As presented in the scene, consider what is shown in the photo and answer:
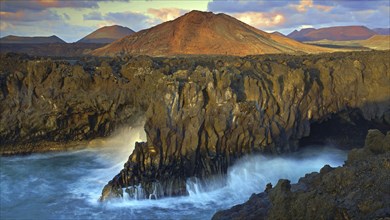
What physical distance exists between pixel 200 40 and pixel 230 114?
1030 inches

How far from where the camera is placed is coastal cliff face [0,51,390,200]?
16.2 metres

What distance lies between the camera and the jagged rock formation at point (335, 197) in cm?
605

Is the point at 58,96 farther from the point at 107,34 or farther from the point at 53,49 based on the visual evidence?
the point at 107,34

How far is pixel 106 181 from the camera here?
17.2m

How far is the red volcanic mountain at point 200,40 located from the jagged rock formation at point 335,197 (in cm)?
3234

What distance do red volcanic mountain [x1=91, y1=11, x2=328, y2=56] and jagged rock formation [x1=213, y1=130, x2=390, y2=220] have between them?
32343 millimetres

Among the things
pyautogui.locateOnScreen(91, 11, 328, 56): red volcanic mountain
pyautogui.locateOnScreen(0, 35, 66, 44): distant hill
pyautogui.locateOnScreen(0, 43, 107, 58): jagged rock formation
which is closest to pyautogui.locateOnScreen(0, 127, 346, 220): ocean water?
pyautogui.locateOnScreen(91, 11, 328, 56): red volcanic mountain

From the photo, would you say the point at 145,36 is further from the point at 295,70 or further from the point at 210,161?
the point at 210,161

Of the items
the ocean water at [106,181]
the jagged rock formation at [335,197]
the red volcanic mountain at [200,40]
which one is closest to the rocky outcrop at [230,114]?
the ocean water at [106,181]

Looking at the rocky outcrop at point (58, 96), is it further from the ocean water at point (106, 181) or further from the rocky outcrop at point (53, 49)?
the rocky outcrop at point (53, 49)

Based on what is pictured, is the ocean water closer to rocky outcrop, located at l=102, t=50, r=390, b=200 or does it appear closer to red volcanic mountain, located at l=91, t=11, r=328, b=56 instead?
rocky outcrop, located at l=102, t=50, r=390, b=200

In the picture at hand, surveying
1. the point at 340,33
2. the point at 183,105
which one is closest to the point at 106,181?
the point at 183,105

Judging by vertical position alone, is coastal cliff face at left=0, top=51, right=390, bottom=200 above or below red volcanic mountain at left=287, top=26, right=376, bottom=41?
below

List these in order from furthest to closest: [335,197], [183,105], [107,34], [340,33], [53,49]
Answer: [340,33] → [107,34] → [53,49] → [183,105] → [335,197]
